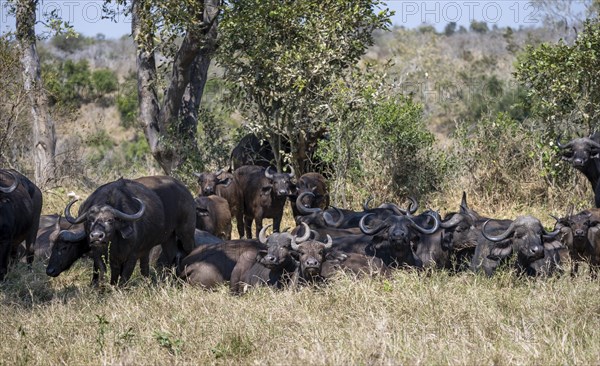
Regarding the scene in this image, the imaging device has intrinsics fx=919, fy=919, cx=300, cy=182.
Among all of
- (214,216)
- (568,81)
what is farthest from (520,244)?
(568,81)

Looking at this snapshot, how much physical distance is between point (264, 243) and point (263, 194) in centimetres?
464

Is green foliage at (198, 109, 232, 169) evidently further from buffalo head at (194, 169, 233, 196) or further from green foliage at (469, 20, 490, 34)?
green foliage at (469, 20, 490, 34)

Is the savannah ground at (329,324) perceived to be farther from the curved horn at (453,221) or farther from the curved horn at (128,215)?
the curved horn at (453,221)

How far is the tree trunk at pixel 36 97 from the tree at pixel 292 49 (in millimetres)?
4830

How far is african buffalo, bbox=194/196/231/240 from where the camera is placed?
1398cm

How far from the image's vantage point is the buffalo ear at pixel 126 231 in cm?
991

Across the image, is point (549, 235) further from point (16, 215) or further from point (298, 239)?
point (16, 215)

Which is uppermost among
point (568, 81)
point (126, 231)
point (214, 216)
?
point (568, 81)

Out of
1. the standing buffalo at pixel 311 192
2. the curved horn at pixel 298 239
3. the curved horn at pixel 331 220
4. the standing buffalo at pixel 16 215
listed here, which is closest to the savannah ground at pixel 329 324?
the curved horn at pixel 298 239

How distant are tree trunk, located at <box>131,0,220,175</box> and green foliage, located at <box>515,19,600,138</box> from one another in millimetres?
5779

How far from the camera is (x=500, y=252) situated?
10.1 m

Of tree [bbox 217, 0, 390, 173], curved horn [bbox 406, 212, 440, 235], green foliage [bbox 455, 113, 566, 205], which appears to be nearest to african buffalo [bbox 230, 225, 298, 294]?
curved horn [bbox 406, 212, 440, 235]

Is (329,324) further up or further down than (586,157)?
further down

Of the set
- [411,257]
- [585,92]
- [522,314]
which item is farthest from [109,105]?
[522,314]
